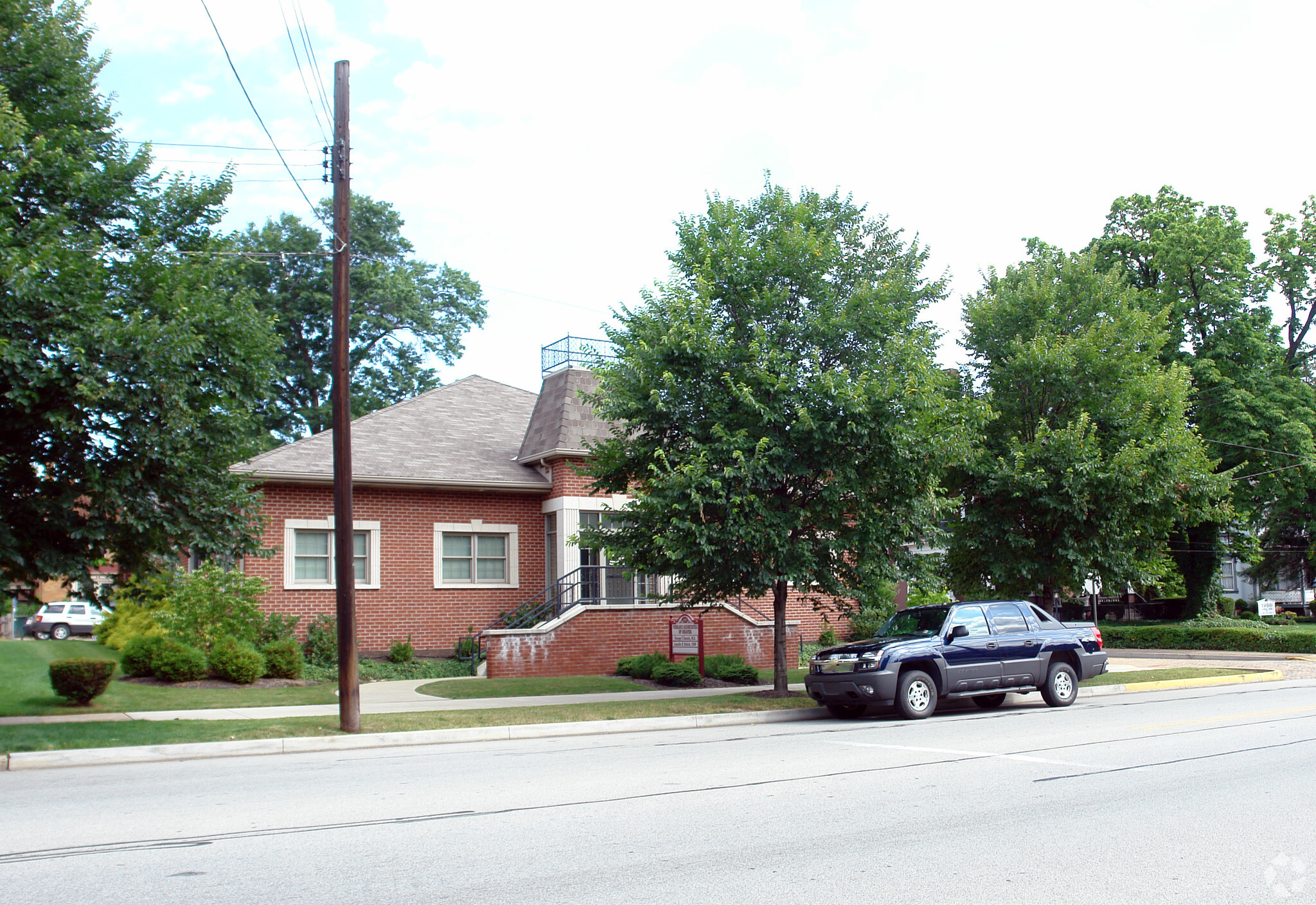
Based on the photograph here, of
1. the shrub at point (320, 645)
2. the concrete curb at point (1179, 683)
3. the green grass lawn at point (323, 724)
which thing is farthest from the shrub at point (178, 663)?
the concrete curb at point (1179, 683)

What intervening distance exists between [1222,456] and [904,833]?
1309 inches

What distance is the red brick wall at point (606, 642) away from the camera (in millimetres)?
21062

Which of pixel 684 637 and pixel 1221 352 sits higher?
pixel 1221 352

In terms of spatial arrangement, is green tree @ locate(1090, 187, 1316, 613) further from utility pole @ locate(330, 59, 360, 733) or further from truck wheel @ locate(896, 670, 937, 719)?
utility pole @ locate(330, 59, 360, 733)

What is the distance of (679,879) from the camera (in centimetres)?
579

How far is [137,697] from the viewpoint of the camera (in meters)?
16.4

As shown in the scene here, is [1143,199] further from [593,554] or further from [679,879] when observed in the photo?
[679,879]

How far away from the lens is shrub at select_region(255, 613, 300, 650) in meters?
20.2

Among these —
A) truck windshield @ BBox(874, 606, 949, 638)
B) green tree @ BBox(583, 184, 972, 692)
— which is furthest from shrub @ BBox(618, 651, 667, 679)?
truck windshield @ BBox(874, 606, 949, 638)

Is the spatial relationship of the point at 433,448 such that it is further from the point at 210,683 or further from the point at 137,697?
the point at 137,697

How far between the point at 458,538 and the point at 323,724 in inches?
407

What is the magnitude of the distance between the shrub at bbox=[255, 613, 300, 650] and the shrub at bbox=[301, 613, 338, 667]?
318 millimetres

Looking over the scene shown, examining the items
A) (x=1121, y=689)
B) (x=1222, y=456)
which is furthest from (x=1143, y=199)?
(x=1121, y=689)

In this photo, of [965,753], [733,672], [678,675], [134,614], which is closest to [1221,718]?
[965,753]
